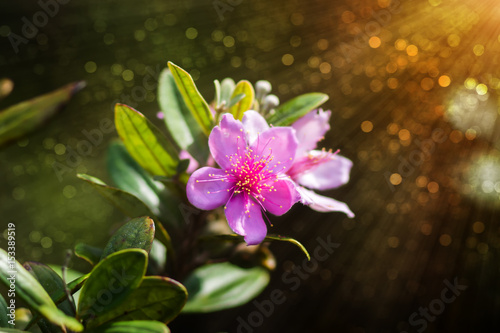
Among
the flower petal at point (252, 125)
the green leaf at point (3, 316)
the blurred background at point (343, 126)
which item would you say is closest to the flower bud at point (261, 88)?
the flower petal at point (252, 125)

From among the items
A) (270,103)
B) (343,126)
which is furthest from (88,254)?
(343,126)

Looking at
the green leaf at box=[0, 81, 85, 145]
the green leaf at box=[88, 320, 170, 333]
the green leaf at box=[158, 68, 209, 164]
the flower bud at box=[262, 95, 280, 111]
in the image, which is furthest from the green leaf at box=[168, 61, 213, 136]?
the green leaf at box=[88, 320, 170, 333]

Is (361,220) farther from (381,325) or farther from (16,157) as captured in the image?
(16,157)

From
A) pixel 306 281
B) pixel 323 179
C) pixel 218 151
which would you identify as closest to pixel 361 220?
pixel 306 281

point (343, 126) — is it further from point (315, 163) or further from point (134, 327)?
point (134, 327)

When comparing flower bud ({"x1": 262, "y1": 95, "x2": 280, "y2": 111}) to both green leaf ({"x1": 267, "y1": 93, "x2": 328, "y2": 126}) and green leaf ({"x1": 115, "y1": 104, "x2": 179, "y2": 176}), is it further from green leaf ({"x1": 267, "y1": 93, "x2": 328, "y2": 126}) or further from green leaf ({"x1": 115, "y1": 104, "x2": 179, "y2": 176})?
green leaf ({"x1": 115, "y1": 104, "x2": 179, "y2": 176})

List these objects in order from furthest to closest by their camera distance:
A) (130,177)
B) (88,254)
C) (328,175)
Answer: (130,177) < (328,175) < (88,254)

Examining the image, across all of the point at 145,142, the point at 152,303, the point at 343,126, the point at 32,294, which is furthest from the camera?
the point at 343,126
